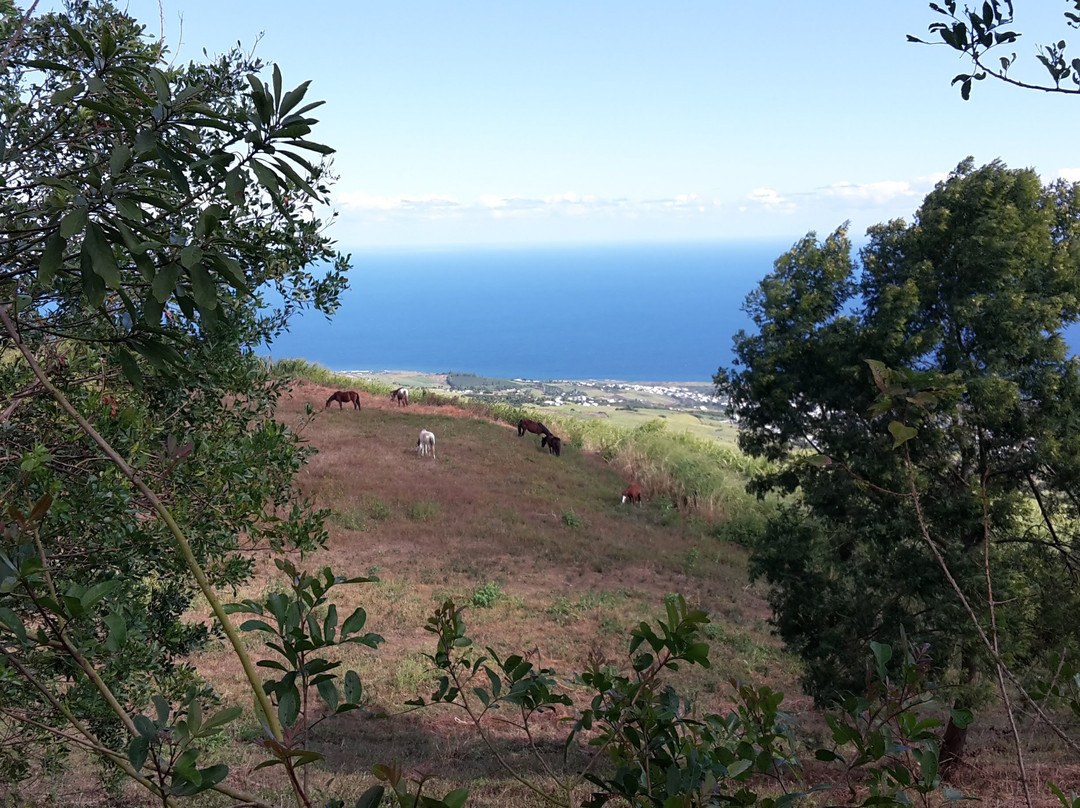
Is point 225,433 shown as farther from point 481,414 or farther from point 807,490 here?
point 481,414

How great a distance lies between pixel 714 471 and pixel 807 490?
13767 millimetres

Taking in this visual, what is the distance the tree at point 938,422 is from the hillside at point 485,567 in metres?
3.03

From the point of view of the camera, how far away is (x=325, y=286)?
189 inches

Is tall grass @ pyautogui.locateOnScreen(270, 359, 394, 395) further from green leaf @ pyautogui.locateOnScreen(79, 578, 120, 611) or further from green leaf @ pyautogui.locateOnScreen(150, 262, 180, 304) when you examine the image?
green leaf @ pyautogui.locateOnScreen(79, 578, 120, 611)

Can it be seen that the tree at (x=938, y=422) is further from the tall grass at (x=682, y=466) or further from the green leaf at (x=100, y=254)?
the tall grass at (x=682, y=466)

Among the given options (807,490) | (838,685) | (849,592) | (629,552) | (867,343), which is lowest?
(629,552)

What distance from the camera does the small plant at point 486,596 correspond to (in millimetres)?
12352

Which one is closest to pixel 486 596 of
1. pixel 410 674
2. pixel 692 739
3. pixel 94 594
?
pixel 410 674

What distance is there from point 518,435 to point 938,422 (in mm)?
17941

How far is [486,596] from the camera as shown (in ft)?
41.3

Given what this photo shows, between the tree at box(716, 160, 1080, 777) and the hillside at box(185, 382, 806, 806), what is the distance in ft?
9.95

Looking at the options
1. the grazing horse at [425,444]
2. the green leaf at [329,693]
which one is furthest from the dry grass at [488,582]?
the green leaf at [329,693]

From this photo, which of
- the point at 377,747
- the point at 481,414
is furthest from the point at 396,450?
the point at 377,747

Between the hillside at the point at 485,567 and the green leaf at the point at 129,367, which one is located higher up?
the green leaf at the point at 129,367
